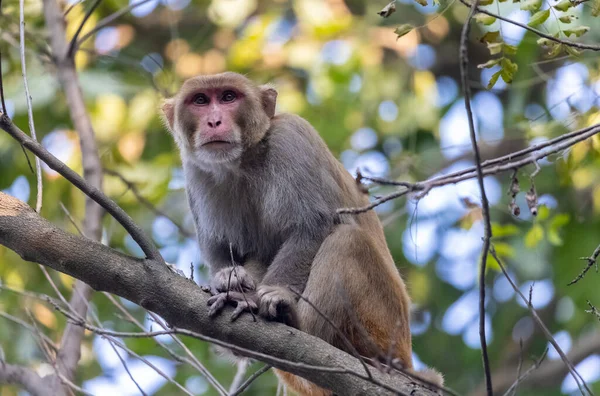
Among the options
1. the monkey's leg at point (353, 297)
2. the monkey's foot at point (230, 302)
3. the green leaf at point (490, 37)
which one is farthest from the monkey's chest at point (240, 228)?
the green leaf at point (490, 37)

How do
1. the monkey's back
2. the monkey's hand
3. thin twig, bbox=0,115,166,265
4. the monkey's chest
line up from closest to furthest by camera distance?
thin twig, bbox=0,115,166,265, the monkey's hand, the monkey's back, the monkey's chest

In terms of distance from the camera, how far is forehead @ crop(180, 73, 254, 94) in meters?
6.79

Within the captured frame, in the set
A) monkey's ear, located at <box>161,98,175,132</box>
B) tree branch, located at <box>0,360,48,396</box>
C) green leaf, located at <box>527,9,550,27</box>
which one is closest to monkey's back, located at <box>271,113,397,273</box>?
monkey's ear, located at <box>161,98,175,132</box>

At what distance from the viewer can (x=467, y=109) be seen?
10.2 feet

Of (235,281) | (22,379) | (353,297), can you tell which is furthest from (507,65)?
(22,379)

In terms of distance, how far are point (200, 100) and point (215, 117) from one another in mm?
338

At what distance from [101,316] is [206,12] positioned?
16.9 feet

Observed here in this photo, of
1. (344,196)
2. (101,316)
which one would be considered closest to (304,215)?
(344,196)

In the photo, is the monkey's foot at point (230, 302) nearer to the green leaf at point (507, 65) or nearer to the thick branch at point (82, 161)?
the thick branch at point (82, 161)

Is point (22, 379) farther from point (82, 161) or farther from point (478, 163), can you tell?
point (478, 163)

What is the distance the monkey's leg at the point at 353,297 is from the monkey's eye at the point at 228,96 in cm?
163

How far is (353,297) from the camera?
225 inches

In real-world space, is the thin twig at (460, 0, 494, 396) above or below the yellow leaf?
above

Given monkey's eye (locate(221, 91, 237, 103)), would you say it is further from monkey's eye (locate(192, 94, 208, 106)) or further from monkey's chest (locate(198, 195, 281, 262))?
monkey's chest (locate(198, 195, 281, 262))
